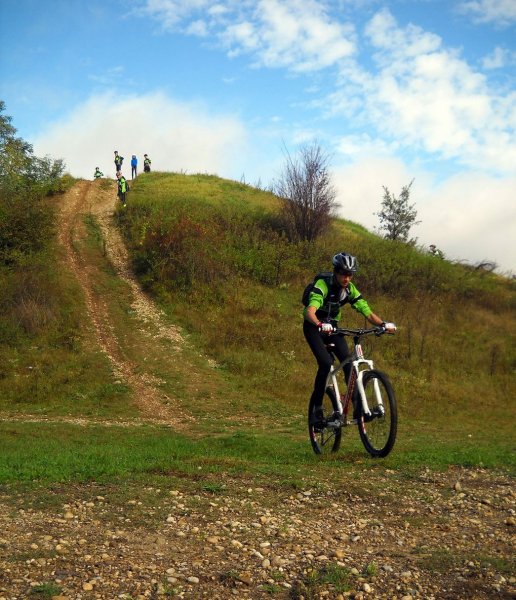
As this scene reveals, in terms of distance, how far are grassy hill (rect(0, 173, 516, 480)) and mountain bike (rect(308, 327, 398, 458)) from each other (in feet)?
1.33

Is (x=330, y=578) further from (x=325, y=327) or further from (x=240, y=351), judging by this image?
(x=240, y=351)

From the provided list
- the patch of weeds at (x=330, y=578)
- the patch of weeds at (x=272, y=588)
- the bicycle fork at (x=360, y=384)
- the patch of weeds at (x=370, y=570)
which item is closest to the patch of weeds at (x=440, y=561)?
the patch of weeds at (x=370, y=570)

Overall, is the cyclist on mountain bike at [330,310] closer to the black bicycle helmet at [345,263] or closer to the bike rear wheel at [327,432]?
the black bicycle helmet at [345,263]

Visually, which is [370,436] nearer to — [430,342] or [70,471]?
[70,471]

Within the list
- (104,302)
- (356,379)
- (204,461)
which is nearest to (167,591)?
(204,461)

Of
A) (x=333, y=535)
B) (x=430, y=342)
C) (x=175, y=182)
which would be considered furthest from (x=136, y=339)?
(x=175, y=182)

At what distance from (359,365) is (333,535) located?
3.06 m

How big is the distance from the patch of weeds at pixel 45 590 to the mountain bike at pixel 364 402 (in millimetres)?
4456

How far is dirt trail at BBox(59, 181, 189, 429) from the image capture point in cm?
1667

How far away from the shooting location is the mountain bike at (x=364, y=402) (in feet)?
23.4

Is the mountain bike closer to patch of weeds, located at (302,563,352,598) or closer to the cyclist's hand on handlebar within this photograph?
the cyclist's hand on handlebar

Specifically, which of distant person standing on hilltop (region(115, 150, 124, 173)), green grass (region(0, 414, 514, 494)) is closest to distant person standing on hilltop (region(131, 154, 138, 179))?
distant person standing on hilltop (region(115, 150, 124, 173))

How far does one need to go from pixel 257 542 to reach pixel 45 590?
1.70 meters

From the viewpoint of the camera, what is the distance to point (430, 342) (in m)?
23.5
